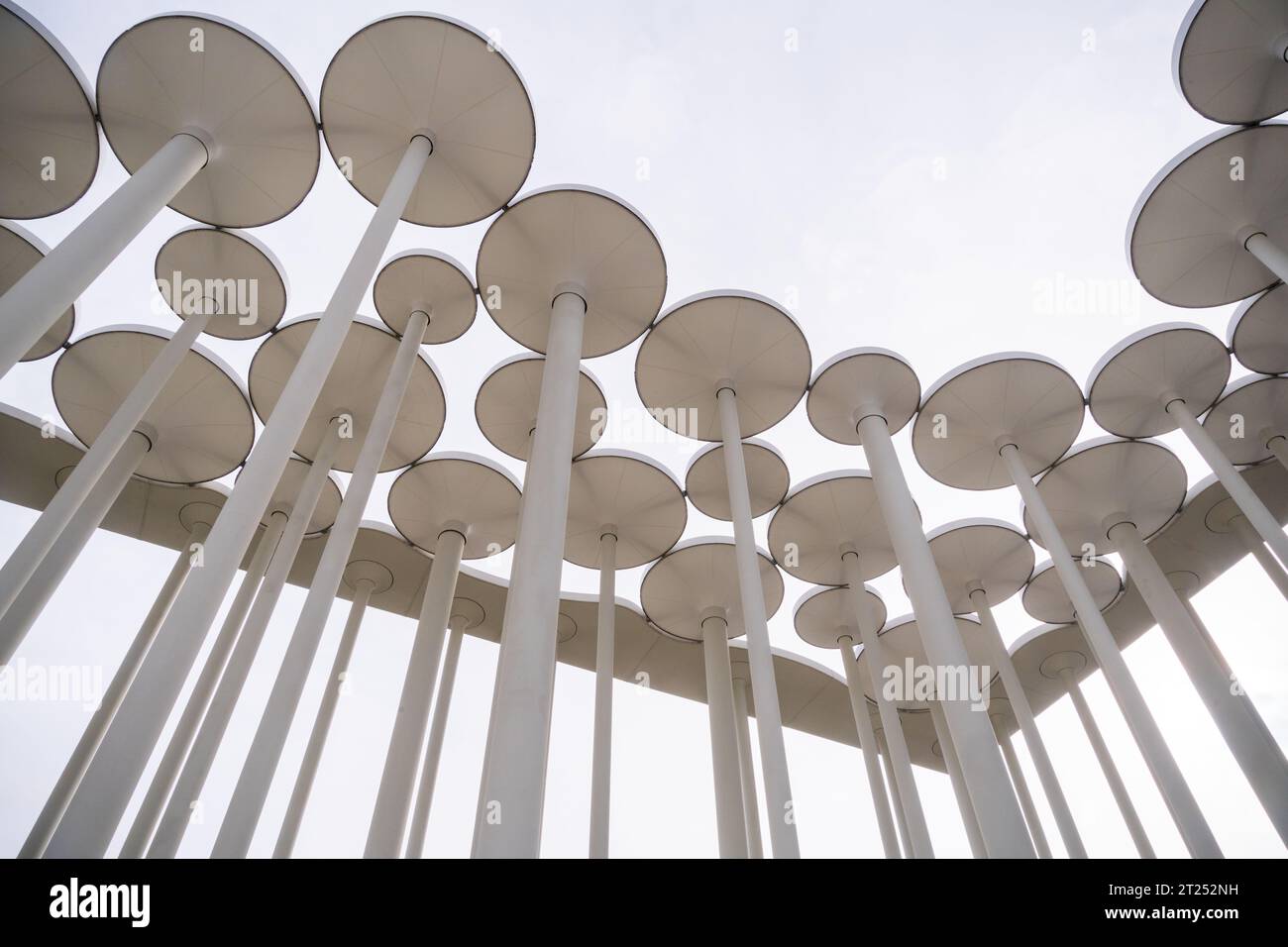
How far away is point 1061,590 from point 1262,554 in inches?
188

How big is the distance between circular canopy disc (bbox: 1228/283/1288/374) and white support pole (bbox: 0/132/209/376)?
21.3 m

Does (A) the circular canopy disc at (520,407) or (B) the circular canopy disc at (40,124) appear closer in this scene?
(B) the circular canopy disc at (40,124)

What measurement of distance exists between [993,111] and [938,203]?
2236 mm

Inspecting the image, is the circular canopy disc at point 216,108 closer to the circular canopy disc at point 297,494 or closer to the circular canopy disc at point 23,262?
the circular canopy disc at point 23,262

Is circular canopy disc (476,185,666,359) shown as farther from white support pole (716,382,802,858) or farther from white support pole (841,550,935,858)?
white support pole (841,550,935,858)

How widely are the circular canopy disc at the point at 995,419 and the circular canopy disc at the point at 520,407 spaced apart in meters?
7.79

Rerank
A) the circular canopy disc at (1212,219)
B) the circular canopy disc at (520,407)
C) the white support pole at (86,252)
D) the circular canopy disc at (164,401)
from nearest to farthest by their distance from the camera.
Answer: the white support pole at (86,252) < the circular canopy disc at (1212,219) < the circular canopy disc at (164,401) < the circular canopy disc at (520,407)

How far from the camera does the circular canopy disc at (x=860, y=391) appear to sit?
16.0 meters

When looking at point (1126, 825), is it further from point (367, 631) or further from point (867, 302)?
point (367, 631)

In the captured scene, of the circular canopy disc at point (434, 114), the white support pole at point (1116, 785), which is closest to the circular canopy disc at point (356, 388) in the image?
the circular canopy disc at point (434, 114)

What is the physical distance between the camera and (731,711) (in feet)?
60.6

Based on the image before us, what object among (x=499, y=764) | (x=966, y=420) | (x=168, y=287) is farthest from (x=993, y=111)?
(x=168, y=287)

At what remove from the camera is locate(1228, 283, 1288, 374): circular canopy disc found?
16.0m

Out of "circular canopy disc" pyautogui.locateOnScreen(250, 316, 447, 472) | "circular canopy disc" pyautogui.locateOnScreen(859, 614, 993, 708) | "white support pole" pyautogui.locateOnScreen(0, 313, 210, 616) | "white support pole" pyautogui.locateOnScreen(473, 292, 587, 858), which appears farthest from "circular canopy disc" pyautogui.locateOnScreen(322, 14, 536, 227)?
"circular canopy disc" pyautogui.locateOnScreen(859, 614, 993, 708)
